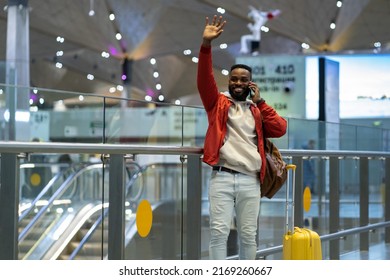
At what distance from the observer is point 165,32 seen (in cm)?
4456

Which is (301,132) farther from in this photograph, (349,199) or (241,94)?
(241,94)

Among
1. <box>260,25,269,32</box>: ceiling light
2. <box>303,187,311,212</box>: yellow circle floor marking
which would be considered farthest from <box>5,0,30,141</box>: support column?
<box>303,187,311,212</box>: yellow circle floor marking

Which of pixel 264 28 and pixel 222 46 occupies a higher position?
pixel 264 28

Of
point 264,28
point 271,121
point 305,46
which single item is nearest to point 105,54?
point 264,28

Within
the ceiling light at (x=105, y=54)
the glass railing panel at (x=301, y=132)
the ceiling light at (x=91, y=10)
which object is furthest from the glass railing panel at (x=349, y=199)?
the ceiling light at (x=105, y=54)

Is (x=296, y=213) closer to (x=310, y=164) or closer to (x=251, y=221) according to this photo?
(x=310, y=164)

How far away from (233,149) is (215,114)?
0.90 feet

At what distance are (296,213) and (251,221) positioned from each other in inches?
130

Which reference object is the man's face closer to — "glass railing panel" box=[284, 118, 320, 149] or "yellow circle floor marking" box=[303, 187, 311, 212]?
"yellow circle floor marking" box=[303, 187, 311, 212]

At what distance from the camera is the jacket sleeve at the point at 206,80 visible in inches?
217

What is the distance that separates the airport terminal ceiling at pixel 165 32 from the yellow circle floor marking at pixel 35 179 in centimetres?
2247

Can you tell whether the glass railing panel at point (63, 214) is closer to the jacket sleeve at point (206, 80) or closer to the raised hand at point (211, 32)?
the jacket sleeve at point (206, 80)
